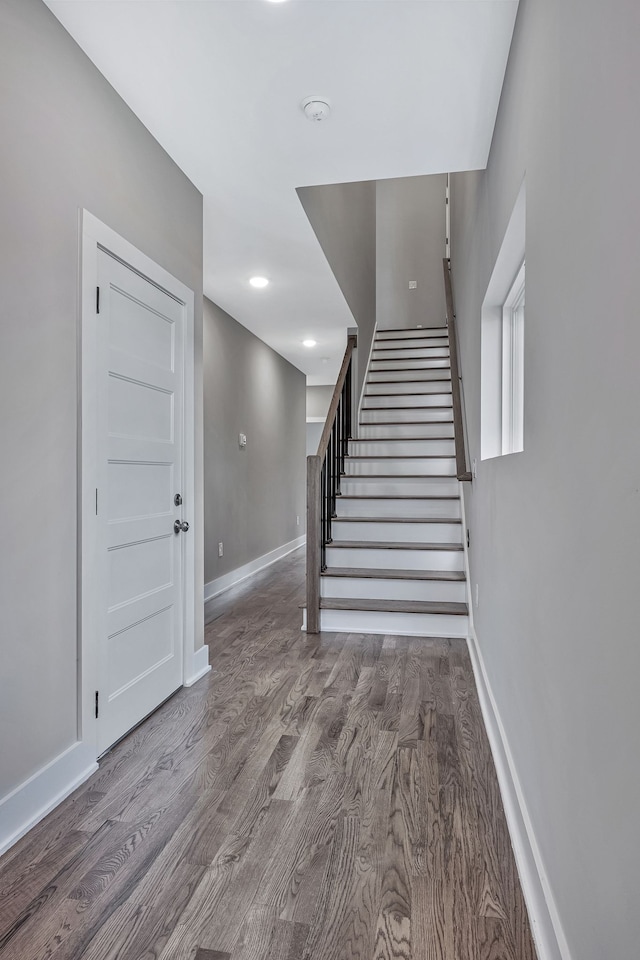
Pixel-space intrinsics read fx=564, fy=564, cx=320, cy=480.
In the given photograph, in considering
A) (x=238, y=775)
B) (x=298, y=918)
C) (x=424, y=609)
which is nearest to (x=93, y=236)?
(x=238, y=775)

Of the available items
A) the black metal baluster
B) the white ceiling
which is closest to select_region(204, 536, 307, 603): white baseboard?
the black metal baluster

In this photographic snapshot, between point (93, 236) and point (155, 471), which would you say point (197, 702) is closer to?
point (155, 471)

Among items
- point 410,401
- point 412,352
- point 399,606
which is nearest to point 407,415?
point 410,401

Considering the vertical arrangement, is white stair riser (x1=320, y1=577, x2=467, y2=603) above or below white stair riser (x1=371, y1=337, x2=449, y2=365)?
below

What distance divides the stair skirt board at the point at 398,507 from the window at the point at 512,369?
1611 millimetres

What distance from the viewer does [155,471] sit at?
2.50 meters

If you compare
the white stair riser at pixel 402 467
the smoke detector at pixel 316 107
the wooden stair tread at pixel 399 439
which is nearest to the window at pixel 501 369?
the smoke detector at pixel 316 107

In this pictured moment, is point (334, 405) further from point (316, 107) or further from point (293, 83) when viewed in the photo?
point (293, 83)

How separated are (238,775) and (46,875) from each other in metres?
0.65

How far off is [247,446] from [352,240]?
2.20 m

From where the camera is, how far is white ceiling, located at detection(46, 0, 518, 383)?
182cm

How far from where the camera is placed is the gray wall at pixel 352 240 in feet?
12.1

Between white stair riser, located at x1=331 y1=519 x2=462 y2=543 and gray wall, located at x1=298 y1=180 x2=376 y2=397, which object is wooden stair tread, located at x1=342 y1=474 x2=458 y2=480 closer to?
white stair riser, located at x1=331 y1=519 x2=462 y2=543

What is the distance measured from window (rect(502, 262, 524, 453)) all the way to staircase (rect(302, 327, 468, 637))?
4.43 feet
